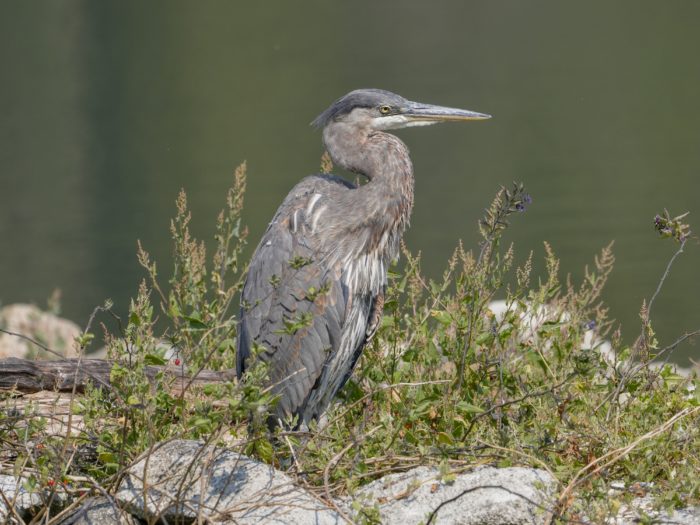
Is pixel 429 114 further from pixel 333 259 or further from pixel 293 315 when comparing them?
pixel 293 315

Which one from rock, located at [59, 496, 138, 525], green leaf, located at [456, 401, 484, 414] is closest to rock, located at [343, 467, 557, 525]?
green leaf, located at [456, 401, 484, 414]

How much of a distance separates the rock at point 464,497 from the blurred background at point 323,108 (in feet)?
16.3

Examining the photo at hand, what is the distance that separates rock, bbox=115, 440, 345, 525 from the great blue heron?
0.77m

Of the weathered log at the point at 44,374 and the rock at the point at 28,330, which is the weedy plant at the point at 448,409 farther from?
the rock at the point at 28,330


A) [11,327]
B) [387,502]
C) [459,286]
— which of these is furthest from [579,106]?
[387,502]

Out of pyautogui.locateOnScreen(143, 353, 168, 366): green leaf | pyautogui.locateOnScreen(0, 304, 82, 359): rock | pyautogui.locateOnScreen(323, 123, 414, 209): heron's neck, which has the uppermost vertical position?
pyautogui.locateOnScreen(323, 123, 414, 209): heron's neck

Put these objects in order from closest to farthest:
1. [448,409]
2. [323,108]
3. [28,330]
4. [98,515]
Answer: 1. [98,515]
2. [448,409]
3. [28,330]
4. [323,108]

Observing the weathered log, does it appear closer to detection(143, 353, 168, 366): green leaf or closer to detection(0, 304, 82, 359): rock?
detection(143, 353, 168, 366): green leaf

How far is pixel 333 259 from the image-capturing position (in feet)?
15.0

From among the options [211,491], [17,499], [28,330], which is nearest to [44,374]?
[17,499]

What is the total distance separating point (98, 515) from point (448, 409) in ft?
4.62

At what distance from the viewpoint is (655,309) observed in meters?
9.68

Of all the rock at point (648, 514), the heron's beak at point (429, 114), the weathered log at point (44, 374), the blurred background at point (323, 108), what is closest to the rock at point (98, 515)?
the weathered log at point (44, 374)

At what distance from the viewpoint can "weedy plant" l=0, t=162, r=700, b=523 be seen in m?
3.50
